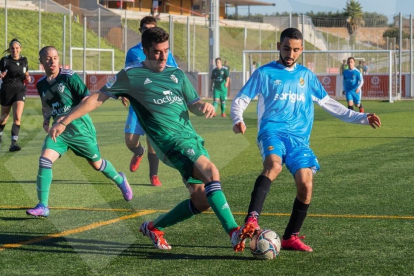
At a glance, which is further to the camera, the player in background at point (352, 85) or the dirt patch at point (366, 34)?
the dirt patch at point (366, 34)

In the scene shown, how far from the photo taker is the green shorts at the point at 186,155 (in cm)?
589

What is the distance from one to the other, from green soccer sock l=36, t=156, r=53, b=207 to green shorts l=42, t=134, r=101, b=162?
25cm

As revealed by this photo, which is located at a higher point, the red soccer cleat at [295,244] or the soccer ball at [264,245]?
the soccer ball at [264,245]

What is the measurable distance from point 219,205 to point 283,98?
1264 millimetres

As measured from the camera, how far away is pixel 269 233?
567cm

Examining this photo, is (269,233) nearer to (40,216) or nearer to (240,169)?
(40,216)

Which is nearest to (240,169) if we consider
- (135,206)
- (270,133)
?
(135,206)

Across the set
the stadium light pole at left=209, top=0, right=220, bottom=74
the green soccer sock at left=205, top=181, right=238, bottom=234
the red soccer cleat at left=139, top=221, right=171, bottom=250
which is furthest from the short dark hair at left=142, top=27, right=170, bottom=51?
the stadium light pole at left=209, top=0, right=220, bottom=74

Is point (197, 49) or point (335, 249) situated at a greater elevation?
point (197, 49)

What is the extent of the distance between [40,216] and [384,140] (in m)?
10.3

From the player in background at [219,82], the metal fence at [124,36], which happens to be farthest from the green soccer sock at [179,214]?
the metal fence at [124,36]

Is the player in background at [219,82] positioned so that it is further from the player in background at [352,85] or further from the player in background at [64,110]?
the player in background at [64,110]

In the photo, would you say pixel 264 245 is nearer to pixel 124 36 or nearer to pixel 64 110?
pixel 64 110

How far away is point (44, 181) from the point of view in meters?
7.84
